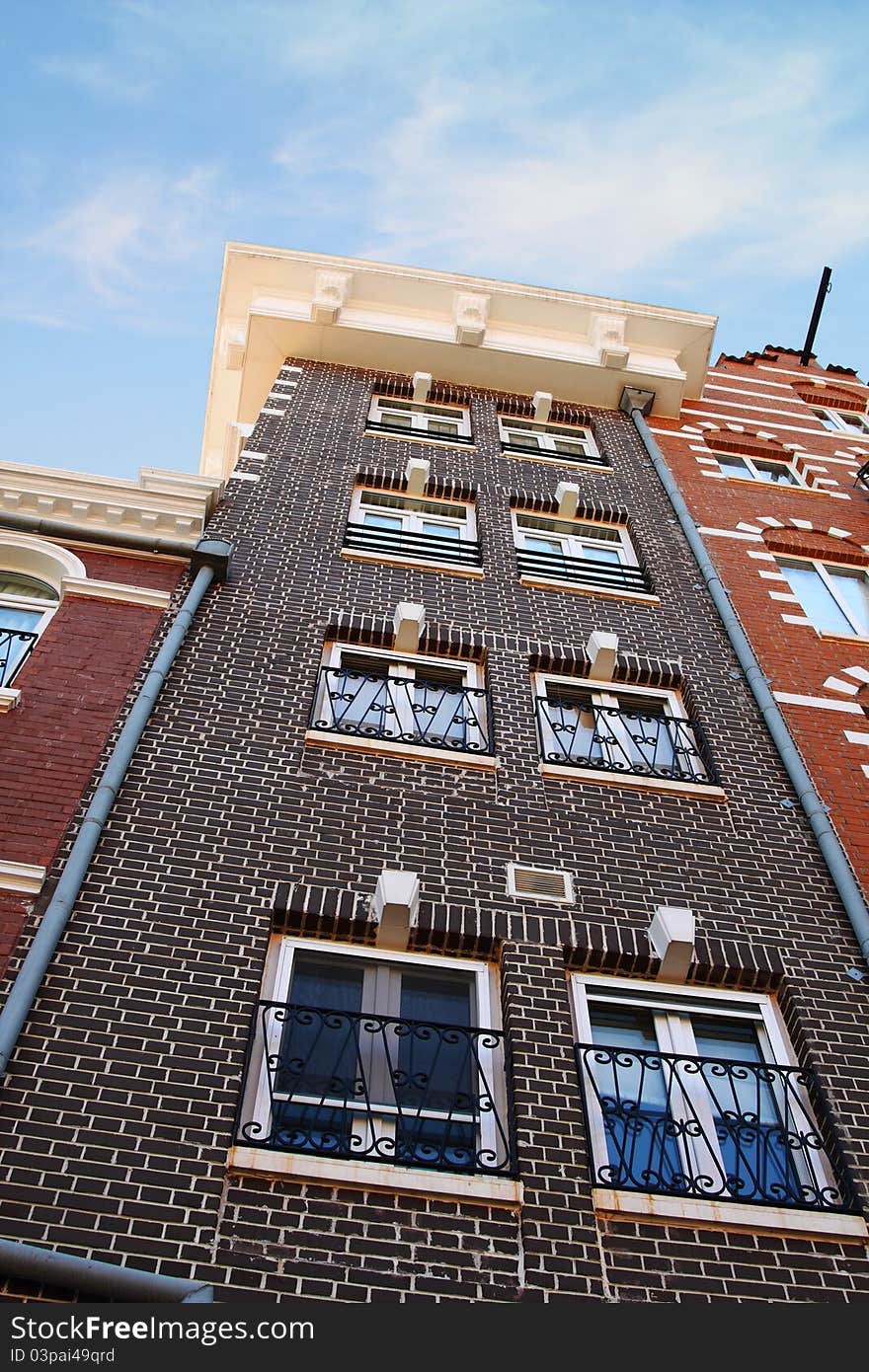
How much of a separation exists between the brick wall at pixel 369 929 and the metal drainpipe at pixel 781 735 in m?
0.15

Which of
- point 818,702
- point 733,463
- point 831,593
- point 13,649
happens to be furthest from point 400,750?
point 733,463

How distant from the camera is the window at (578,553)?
46.8ft

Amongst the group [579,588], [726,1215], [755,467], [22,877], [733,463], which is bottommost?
[726,1215]

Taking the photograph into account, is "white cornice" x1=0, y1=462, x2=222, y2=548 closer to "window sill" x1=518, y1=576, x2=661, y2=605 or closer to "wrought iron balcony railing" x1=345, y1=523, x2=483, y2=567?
"wrought iron balcony railing" x1=345, y1=523, x2=483, y2=567

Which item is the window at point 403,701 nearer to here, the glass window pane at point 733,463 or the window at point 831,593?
the window at point 831,593

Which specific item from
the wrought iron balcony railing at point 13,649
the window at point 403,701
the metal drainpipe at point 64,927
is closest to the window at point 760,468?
the window at point 403,701

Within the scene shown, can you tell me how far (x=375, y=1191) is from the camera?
6.89m

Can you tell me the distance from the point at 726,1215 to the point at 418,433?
13347mm

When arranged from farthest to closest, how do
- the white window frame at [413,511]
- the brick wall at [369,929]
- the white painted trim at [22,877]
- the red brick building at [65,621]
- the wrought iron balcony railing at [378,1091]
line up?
the white window frame at [413,511] < the red brick building at [65,621] < the white painted trim at [22,877] < the wrought iron balcony railing at [378,1091] < the brick wall at [369,929]

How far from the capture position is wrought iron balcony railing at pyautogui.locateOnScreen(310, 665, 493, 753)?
10.6 meters

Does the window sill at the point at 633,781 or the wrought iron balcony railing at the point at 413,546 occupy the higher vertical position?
the wrought iron balcony railing at the point at 413,546

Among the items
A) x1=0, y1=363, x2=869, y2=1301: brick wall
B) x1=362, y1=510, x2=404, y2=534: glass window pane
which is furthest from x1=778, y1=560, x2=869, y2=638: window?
x1=362, y1=510, x2=404, y2=534: glass window pane

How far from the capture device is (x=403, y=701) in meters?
11.5

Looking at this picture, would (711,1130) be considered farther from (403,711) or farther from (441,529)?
(441,529)
